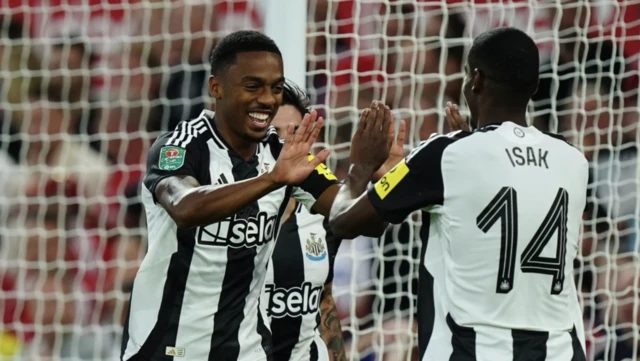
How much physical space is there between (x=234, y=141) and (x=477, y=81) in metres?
0.79

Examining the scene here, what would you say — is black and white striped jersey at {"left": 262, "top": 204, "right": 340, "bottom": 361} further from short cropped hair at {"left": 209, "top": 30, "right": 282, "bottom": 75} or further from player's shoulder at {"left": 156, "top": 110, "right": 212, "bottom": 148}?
short cropped hair at {"left": 209, "top": 30, "right": 282, "bottom": 75}

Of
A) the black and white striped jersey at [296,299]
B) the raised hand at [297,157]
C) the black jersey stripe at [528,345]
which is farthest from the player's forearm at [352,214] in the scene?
the black and white striped jersey at [296,299]

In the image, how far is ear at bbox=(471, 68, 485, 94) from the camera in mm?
2725

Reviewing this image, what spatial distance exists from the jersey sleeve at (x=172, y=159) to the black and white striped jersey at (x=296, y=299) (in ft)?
2.02

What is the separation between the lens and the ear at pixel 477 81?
8.94 ft

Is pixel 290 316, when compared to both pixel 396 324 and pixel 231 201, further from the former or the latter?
pixel 396 324

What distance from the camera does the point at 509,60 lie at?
8.85 feet

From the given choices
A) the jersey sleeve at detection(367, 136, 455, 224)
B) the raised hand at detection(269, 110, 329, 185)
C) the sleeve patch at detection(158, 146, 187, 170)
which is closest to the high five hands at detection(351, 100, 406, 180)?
the raised hand at detection(269, 110, 329, 185)

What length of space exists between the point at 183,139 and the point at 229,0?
2.23 metres

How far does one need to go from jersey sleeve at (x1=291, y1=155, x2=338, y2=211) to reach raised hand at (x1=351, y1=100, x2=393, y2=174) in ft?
0.96

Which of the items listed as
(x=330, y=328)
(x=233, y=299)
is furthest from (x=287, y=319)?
(x=233, y=299)

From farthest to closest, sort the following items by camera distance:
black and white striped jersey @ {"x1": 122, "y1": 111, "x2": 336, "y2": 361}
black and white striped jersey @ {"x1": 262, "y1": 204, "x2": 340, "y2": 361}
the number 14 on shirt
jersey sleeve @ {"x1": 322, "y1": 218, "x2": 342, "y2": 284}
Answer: jersey sleeve @ {"x1": 322, "y1": 218, "x2": 342, "y2": 284} → black and white striped jersey @ {"x1": 262, "y1": 204, "x2": 340, "y2": 361} → black and white striped jersey @ {"x1": 122, "y1": 111, "x2": 336, "y2": 361} → the number 14 on shirt

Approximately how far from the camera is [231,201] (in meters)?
2.73

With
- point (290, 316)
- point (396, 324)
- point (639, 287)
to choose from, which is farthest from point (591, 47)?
point (290, 316)
